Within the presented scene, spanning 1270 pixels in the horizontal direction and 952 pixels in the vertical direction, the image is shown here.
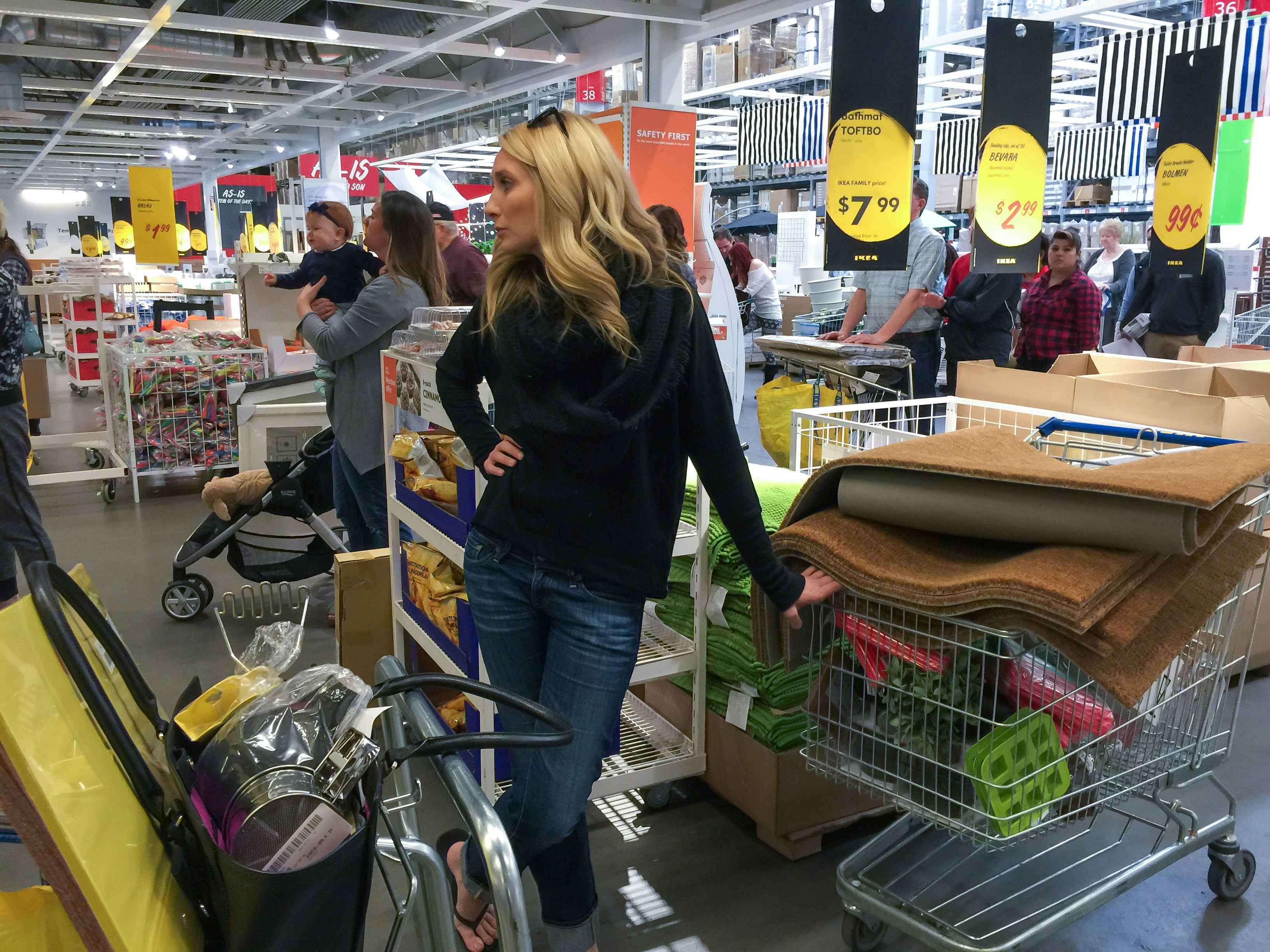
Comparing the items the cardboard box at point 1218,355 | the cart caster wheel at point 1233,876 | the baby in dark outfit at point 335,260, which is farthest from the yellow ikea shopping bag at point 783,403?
the cart caster wheel at point 1233,876

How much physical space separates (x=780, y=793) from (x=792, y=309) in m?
11.7

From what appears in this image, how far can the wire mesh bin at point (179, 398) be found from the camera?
6.22 meters

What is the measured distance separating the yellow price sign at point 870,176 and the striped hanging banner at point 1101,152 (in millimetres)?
11018

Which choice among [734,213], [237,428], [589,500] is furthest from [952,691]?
[734,213]

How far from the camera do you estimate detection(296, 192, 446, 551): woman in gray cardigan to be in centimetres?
339

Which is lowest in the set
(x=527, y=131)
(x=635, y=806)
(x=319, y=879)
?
(x=635, y=806)

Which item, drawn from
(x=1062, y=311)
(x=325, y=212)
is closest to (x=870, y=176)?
(x=1062, y=311)

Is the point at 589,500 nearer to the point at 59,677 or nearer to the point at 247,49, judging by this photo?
the point at 59,677

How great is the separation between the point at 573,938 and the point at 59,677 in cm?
127

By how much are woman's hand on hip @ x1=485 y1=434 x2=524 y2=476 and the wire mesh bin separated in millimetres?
5105

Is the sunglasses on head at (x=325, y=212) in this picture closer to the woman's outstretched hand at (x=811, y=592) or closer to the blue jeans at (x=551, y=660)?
the blue jeans at (x=551, y=660)

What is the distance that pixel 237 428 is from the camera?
20.6 feet

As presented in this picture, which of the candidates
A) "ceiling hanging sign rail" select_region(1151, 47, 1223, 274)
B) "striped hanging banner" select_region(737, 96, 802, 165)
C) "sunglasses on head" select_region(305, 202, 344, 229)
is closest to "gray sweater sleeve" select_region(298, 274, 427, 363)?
"sunglasses on head" select_region(305, 202, 344, 229)

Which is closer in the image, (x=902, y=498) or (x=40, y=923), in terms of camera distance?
(x=40, y=923)
